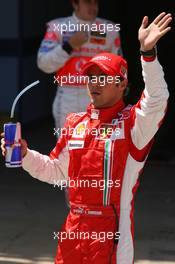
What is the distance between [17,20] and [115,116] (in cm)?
711

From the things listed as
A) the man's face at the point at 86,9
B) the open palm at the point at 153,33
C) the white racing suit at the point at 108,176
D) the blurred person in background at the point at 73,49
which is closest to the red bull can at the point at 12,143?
the white racing suit at the point at 108,176

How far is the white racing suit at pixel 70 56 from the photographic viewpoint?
582 cm

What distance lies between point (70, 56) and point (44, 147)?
398 cm

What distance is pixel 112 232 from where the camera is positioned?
3.30m

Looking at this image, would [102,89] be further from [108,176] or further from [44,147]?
[44,147]

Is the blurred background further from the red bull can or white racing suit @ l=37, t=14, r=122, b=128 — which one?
white racing suit @ l=37, t=14, r=122, b=128

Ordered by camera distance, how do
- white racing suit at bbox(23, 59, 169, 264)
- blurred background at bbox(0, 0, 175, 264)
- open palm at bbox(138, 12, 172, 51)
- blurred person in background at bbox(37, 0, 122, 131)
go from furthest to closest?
blurred person in background at bbox(37, 0, 122, 131)
blurred background at bbox(0, 0, 175, 264)
white racing suit at bbox(23, 59, 169, 264)
open palm at bbox(138, 12, 172, 51)

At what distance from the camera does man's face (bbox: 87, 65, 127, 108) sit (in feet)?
10.9

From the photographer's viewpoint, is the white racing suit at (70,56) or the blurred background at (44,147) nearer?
the blurred background at (44,147)

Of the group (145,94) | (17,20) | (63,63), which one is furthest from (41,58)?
(17,20)

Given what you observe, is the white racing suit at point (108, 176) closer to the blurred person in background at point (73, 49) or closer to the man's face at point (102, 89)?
the man's face at point (102, 89)

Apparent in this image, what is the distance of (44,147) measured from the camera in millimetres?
9695

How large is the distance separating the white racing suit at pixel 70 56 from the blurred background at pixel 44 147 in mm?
938

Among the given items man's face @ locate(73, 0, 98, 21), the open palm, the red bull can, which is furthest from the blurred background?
man's face @ locate(73, 0, 98, 21)
